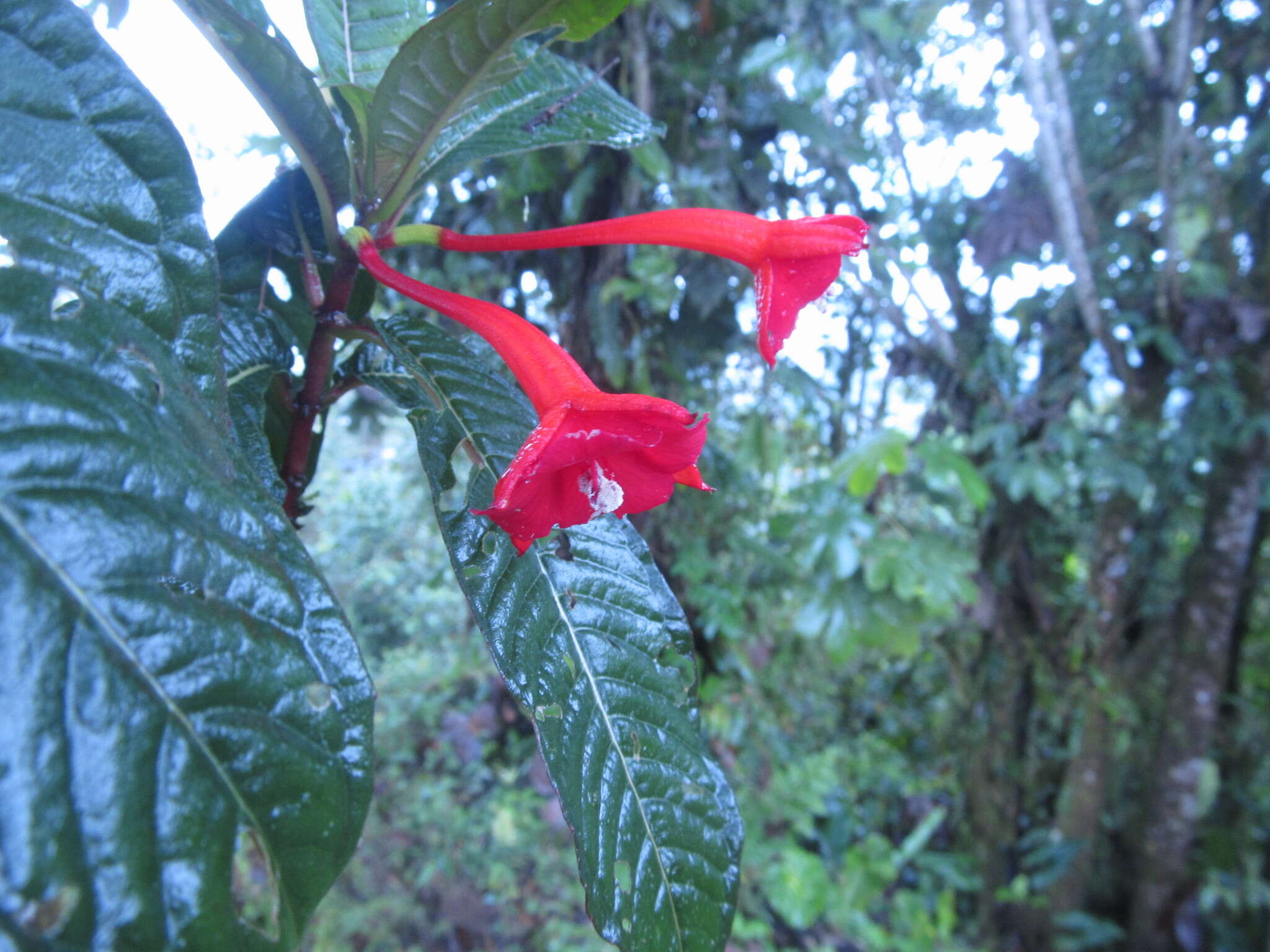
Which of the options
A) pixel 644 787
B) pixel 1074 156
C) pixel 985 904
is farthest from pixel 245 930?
pixel 985 904

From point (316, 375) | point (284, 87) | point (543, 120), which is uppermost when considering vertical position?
point (543, 120)

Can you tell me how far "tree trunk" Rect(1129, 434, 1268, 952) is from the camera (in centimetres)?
255

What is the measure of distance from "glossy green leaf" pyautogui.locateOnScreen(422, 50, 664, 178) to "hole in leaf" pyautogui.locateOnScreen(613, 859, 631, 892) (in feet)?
1.73

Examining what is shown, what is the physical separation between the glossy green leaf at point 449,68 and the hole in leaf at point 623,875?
1.63 ft

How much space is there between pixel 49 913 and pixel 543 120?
1.98ft

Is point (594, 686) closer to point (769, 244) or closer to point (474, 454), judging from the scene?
point (474, 454)

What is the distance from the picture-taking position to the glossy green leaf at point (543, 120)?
593 mm

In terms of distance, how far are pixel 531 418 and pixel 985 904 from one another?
3686 mm

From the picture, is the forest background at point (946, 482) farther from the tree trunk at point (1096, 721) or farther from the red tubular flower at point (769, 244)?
the red tubular flower at point (769, 244)

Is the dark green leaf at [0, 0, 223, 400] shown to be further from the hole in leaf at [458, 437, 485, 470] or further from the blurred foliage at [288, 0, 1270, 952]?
the blurred foliage at [288, 0, 1270, 952]

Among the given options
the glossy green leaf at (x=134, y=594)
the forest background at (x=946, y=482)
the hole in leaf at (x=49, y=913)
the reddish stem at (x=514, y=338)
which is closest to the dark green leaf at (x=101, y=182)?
the glossy green leaf at (x=134, y=594)

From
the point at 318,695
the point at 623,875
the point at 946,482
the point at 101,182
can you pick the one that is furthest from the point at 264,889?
the point at 946,482

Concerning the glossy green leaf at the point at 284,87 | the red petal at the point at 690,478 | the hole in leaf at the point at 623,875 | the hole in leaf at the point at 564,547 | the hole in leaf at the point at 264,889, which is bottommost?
the hole in leaf at the point at 623,875

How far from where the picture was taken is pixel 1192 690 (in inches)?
105
